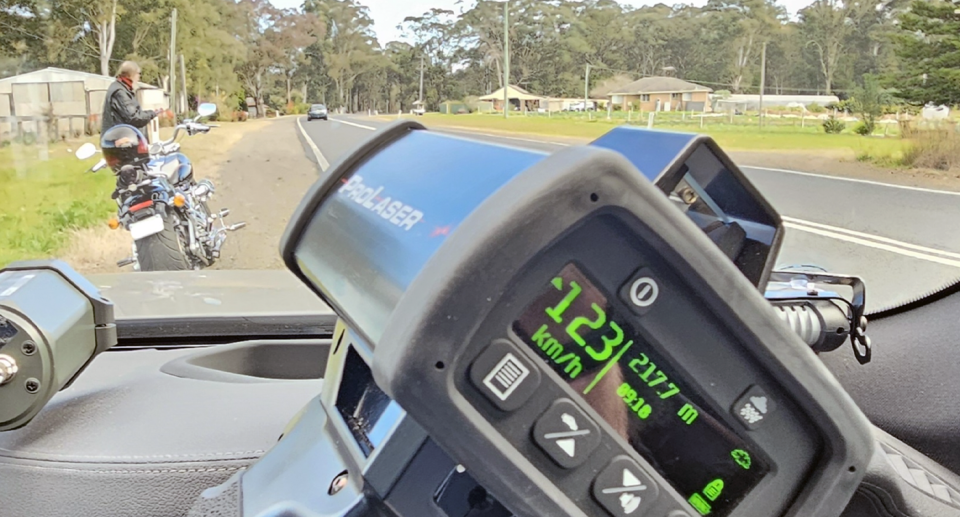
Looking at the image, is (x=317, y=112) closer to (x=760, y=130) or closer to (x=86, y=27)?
(x=86, y=27)

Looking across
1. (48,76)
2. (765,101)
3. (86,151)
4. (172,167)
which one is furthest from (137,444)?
(765,101)

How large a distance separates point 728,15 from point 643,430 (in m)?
1.85

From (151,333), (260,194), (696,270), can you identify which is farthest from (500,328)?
(260,194)

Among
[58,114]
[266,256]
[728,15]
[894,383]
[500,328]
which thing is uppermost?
[728,15]

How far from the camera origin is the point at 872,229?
2525mm

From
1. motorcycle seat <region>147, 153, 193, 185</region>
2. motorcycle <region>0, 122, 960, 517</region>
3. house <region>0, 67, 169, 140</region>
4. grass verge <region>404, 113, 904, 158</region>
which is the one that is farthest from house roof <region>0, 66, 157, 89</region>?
motorcycle <region>0, 122, 960, 517</region>

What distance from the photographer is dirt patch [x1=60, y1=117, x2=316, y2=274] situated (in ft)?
9.71

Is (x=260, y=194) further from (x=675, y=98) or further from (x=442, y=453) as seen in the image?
(x=442, y=453)

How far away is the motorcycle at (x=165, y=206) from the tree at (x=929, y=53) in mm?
2272

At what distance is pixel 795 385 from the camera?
0.94 meters

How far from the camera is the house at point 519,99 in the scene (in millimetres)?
2621

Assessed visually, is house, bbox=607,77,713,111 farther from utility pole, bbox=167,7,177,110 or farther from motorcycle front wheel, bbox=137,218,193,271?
motorcycle front wheel, bbox=137,218,193,271

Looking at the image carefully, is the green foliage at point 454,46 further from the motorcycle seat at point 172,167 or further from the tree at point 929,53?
the motorcycle seat at point 172,167

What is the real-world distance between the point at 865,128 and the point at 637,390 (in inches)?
68.2
